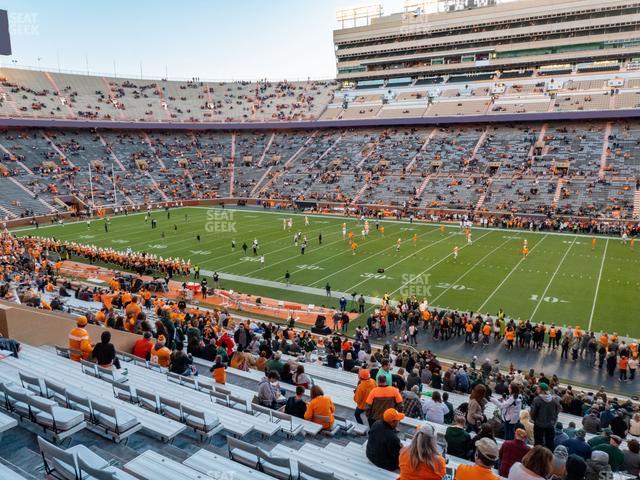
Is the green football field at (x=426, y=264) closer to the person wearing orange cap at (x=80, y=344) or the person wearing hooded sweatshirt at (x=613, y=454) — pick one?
the person wearing hooded sweatshirt at (x=613, y=454)

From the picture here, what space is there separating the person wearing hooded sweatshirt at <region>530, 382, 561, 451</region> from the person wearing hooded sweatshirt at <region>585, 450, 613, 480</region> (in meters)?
0.99

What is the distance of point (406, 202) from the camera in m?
51.6

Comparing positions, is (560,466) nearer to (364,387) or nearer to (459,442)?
(459,442)

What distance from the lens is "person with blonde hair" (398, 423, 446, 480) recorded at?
416 centimetres

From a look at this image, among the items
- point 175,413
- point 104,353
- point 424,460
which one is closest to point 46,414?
point 175,413

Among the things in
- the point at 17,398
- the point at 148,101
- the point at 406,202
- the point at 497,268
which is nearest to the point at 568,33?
the point at 406,202

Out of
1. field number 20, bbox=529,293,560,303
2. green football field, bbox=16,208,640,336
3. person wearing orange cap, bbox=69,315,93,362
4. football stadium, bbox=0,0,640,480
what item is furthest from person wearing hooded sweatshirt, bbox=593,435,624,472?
field number 20, bbox=529,293,560,303

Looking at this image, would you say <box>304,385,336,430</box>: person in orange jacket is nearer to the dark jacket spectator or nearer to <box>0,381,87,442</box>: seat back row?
the dark jacket spectator

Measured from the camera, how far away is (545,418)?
22.9 feet

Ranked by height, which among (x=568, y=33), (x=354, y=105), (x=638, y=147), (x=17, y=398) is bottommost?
(x=17, y=398)

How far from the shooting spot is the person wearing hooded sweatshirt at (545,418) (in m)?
6.97

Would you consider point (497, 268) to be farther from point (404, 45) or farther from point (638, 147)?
point (404, 45)

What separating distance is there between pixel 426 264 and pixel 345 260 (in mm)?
4891

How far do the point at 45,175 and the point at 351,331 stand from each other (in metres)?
48.2
